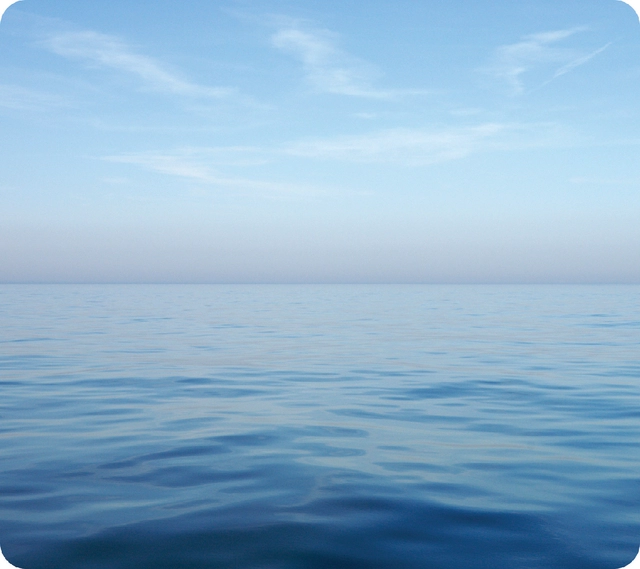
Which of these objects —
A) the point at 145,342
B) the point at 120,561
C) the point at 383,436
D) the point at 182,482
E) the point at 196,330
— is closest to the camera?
the point at 120,561

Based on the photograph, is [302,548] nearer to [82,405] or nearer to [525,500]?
[525,500]

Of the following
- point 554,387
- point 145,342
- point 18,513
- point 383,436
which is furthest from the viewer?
point 145,342

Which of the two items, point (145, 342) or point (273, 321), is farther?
point (273, 321)

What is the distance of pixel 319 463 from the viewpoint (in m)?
7.89

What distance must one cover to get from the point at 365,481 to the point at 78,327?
968 inches

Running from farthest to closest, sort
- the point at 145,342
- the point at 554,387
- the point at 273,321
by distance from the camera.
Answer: the point at 273,321 → the point at 145,342 → the point at 554,387

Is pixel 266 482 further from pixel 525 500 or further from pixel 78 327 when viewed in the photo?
pixel 78 327

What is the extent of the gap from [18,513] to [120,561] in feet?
5.19

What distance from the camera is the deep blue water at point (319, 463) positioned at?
215 inches

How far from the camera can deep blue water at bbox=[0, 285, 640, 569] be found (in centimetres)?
546

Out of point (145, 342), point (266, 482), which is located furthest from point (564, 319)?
point (266, 482)

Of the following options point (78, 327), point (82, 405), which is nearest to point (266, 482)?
point (82, 405)

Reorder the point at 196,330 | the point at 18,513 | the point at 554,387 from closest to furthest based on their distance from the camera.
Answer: the point at 18,513 → the point at 554,387 → the point at 196,330

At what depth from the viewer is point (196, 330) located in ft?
92.7
